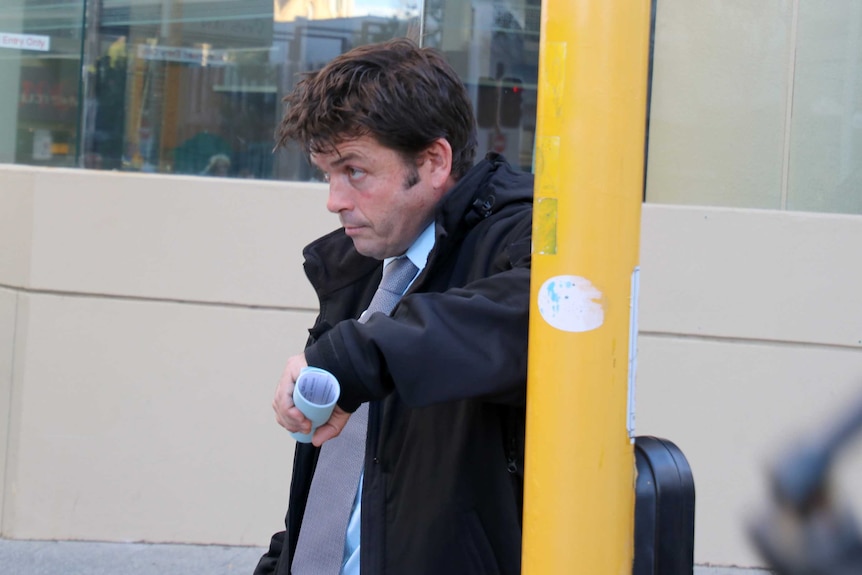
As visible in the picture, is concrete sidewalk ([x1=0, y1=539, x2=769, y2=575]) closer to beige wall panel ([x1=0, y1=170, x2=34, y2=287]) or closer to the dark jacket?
beige wall panel ([x1=0, y1=170, x2=34, y2=287])

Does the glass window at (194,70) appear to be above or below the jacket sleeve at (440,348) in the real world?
above

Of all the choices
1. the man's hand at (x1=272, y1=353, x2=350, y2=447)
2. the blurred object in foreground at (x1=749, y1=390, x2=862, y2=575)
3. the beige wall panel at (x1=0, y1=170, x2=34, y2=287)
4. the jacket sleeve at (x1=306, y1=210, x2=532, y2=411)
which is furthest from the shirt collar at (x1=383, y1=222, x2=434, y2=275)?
the beige wall panel at (x1=0, y1=170, x2=34, y2=287)

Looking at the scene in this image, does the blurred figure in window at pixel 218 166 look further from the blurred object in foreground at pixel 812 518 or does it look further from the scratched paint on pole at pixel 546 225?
the blurred object in foreground at pixel 812 518

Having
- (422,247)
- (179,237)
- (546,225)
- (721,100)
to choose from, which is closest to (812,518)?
(546,225)

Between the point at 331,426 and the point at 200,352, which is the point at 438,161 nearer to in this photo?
the point at 331,426

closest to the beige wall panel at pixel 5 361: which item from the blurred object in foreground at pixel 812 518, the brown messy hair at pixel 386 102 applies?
the brown messy hair at pixel 386 102

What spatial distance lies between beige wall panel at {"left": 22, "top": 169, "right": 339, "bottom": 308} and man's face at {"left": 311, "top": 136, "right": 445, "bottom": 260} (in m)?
2.81

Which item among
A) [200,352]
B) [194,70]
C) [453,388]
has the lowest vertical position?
[200,352]

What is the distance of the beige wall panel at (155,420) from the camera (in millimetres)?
4902

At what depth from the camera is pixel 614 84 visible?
157cm

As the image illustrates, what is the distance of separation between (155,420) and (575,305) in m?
3.72

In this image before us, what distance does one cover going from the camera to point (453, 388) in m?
1.61

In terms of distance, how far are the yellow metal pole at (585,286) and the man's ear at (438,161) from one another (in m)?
0.45

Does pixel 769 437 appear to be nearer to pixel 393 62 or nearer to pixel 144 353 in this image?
pixel 144 353
